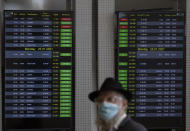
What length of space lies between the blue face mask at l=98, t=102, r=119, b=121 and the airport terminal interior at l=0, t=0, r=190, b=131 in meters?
1.32

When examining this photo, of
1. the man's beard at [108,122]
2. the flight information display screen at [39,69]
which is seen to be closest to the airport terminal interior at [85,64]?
the flight information display screen at [39,69]

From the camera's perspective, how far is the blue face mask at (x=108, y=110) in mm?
2297

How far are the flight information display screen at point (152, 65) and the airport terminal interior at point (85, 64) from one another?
0.01 m

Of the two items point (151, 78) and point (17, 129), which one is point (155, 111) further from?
point (17, 129)

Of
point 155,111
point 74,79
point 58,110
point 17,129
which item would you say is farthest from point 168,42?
point 17,129

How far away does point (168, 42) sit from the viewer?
366 cm

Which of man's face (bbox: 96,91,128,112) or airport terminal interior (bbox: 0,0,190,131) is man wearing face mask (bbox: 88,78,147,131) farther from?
airport terminal interior (bbox: 0,0,190,131)

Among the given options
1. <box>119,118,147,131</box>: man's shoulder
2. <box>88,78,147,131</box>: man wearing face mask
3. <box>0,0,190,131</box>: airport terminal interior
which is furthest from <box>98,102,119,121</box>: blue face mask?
<box>0,0,190,131</box>: airport terminal interior

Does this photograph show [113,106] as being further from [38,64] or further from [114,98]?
[38,64]

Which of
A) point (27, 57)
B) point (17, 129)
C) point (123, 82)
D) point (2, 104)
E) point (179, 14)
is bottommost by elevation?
point (17, 129)

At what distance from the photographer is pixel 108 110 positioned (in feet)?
7.54

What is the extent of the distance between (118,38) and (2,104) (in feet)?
4.82

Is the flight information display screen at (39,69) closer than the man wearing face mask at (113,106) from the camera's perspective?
No

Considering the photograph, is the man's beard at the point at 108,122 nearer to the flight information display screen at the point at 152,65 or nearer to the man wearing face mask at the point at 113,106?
the man wearing face mask at the point at 113,106
